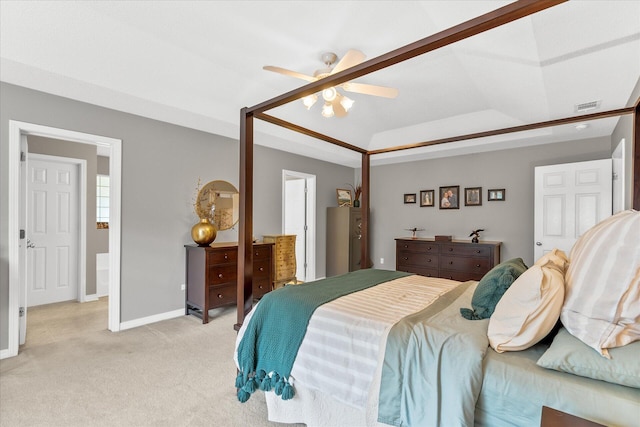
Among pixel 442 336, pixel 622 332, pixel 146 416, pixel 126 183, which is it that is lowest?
pixel 146 416

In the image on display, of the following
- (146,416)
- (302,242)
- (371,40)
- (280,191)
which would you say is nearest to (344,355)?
(146,416)

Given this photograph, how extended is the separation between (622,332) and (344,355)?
1.12 m

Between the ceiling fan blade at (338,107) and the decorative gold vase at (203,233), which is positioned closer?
the ceiling fan blade at (338,107)

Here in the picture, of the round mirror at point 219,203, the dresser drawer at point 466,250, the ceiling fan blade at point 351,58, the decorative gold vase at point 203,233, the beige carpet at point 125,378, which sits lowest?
the beige carpet at point 125,378

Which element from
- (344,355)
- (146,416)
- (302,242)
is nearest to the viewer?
(344,355)

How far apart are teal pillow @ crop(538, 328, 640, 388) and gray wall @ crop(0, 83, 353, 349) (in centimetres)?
372

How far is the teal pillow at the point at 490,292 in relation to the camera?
1574mm

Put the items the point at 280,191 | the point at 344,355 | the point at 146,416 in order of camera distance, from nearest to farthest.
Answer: the point at 344,355 → the point at 146,416 → the point at 280,191

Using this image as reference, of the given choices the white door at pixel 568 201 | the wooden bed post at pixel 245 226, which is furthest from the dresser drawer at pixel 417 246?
the wooden bed post at pixel 245 226

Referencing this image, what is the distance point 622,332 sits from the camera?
3.61ft

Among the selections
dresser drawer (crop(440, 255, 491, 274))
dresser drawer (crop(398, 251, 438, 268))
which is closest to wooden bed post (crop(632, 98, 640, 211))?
dresser drawer (crop(440, 255, 491, 274))

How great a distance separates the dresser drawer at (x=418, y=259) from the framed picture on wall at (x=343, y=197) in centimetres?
154

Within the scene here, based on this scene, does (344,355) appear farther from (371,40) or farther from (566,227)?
(566,227)

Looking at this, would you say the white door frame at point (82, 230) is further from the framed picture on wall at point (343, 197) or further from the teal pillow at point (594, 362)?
the teal pillow at point (594, 362)
